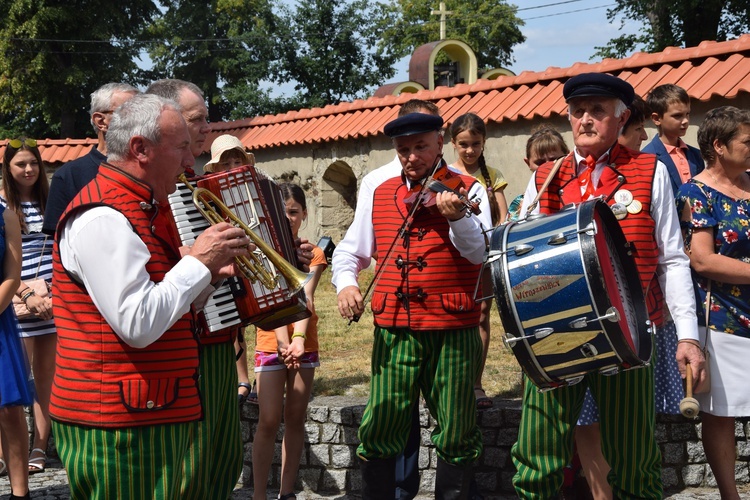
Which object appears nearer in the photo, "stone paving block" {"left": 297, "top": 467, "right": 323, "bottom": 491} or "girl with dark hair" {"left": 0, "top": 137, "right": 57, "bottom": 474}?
"stone paving block" {"left": 297, "top": 467, "right": 323, "bottom": 491}

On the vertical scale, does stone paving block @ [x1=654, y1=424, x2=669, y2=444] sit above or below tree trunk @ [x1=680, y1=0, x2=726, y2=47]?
below

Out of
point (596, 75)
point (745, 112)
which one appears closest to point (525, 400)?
point (596, 75)

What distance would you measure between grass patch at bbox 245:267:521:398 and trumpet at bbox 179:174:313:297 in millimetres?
3032

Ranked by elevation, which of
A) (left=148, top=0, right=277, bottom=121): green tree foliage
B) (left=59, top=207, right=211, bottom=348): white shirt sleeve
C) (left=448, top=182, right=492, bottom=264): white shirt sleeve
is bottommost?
(left=59, top=207, right=211, bottom=348): white shirt sleeve

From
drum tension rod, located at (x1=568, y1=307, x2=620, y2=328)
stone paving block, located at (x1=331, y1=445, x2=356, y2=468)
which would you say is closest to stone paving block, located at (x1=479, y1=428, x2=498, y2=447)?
stone paving block, located at (x1=331, y1=445, x2=356, y2=468)

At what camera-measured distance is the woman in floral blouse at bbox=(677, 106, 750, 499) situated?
442 centimetres

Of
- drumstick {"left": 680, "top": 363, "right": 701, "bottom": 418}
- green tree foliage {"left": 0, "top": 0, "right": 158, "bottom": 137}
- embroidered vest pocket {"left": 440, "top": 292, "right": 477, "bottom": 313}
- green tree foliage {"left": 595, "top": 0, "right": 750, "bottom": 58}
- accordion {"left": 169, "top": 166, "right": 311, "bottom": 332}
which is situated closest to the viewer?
accordion {"left": 169, "top": 166, "right": 311, "bottom": 332}

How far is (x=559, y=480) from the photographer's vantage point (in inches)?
150

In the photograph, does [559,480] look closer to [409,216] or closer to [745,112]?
[409,216]

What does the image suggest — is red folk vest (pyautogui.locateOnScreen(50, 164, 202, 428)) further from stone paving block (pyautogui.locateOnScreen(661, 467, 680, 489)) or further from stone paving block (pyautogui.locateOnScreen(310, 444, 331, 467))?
stone paving block (pyautogui.locateOnScreen(661, 467, 680, 489))

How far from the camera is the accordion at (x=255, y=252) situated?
3.33 m

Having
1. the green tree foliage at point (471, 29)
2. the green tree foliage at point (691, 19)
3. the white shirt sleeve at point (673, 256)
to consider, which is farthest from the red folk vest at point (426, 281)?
the green tree foliage at point (471, 29)

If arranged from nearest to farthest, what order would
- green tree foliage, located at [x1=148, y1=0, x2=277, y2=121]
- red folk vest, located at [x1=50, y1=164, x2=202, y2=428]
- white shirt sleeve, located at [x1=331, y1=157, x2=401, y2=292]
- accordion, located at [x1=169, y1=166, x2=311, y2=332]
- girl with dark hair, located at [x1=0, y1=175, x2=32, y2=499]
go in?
red folk vest, located at [x1=50, y1=164, x2=202, y2=428]
accordion, located at [x1=169, y1=166, x2=311, y2=332]
white shirt sleeve, located at [x1=331, y1=157, x2=401, y2=292]
girl with dark hair, located at [x1=0, y1=175, x2=32, y2=499]
green tree foliage, located at [x1=148, y1=0, x2=277, y2=121]

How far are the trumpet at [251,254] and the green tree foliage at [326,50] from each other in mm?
35029
